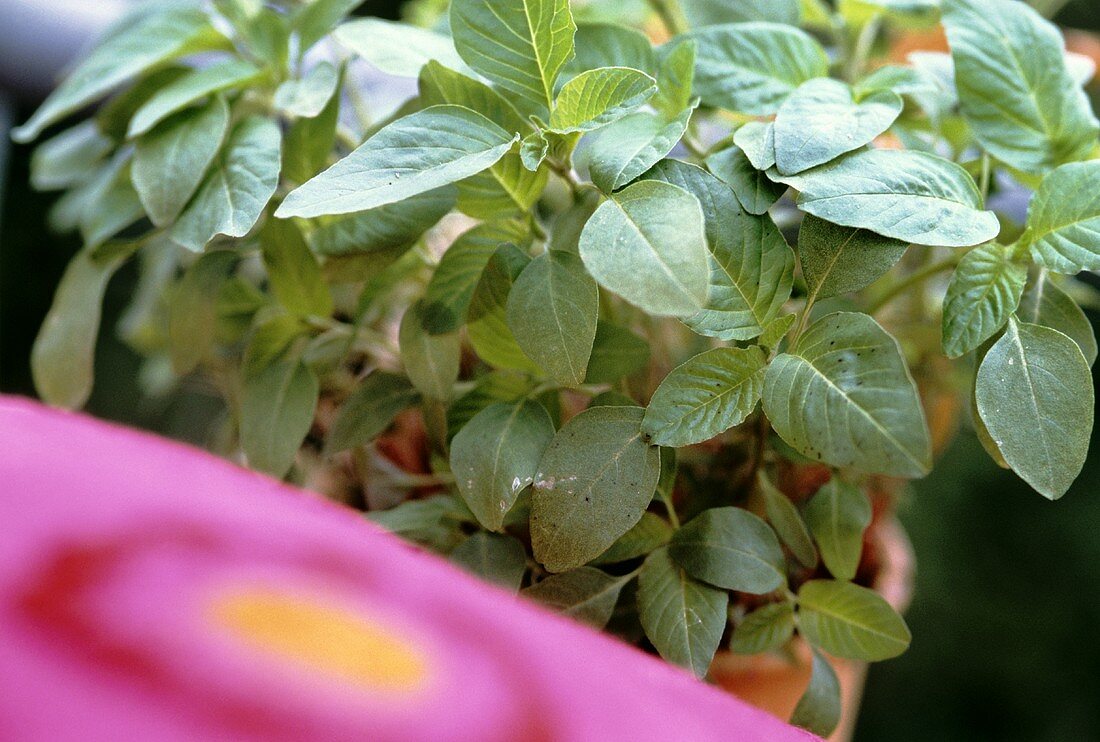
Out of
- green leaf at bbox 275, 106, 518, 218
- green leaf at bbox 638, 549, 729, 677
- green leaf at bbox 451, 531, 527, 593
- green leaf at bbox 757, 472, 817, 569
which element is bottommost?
green leaf at bbox 757, 472, 817, 569

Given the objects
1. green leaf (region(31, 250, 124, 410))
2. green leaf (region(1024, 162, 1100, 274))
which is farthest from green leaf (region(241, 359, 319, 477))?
green leaf (region(1024, 162, 1100, 274))

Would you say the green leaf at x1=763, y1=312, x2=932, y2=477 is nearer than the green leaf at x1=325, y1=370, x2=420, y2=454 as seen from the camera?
Yes

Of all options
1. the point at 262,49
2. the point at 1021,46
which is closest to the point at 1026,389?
the point at 1021,46

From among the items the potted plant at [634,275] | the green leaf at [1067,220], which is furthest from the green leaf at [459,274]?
the green leaf at [1067,220]

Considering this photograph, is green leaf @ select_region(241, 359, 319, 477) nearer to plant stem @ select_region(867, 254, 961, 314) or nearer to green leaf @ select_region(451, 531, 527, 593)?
green leaf @ select_region(451, 531, 527, 593)

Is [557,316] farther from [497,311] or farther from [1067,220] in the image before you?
[1067,220]

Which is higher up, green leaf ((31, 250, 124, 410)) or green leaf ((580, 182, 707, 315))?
green leaf ((580, 182, 707, 315))

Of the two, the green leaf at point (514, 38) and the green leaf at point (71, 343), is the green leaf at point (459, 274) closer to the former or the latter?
the green leaf at point (514, 38)
